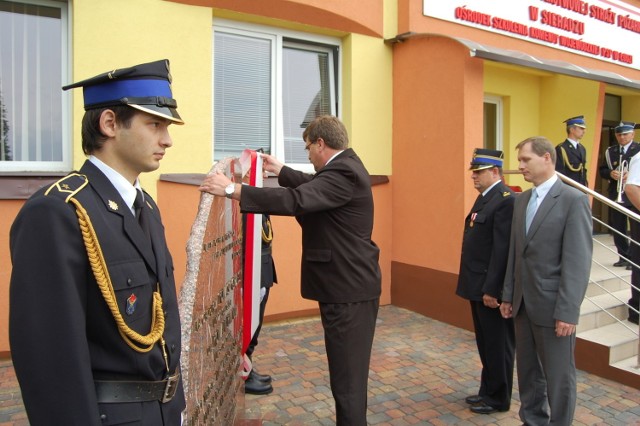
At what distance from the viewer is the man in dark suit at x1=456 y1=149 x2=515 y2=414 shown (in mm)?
3857

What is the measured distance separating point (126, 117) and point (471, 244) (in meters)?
3.22

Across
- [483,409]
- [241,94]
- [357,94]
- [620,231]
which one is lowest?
[483,409]

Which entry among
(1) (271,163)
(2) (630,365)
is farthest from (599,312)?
(1) (271,163)

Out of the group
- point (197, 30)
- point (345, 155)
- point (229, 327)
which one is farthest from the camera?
point (197, 30)

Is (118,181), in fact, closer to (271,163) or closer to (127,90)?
(127,90)

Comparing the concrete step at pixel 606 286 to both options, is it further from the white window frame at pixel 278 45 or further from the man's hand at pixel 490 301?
the white window frame at pixel 278 45

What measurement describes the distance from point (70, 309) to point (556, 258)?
294 centimetres

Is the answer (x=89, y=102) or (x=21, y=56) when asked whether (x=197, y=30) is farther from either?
(x=89, y=102)

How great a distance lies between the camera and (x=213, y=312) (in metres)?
2.30

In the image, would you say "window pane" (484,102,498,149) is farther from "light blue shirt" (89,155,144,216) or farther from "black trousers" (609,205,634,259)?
"light blue shirt" (89,155,144,216)

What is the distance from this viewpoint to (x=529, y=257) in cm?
334

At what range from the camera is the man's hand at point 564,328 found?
10.1ft

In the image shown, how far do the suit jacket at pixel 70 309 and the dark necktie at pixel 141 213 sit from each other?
116 millimetres

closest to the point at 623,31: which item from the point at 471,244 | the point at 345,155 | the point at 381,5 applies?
the point at 381,5
